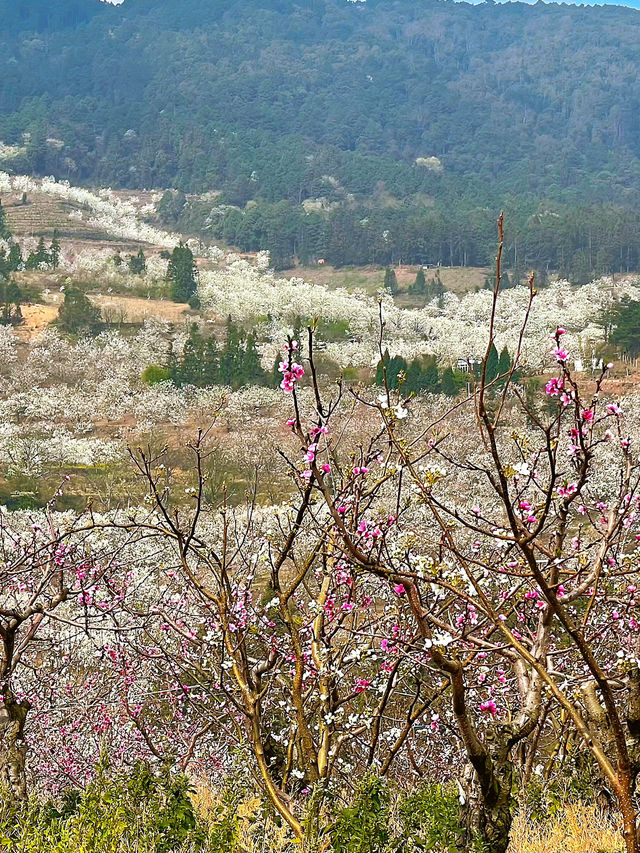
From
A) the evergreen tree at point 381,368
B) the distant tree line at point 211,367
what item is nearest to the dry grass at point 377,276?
the distant tree line at point 211,367

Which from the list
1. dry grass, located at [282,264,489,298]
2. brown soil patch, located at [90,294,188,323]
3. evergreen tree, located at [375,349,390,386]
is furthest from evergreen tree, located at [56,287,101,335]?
dry grass, located at [282,264,489,298]

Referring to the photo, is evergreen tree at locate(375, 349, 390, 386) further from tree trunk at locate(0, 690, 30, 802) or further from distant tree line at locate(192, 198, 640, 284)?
distant tree line at locate(192, 198, 640, 284)

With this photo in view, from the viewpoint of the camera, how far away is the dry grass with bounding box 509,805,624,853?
17.7ft

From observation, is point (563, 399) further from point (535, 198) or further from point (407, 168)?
point (407, 168)

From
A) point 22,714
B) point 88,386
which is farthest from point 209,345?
point 22,714

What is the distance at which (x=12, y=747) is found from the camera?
6492 millimetres

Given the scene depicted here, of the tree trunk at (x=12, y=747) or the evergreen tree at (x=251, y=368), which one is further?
the evergreen tree at (x=251, y=368)

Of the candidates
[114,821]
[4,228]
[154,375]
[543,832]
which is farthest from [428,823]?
[4,228]

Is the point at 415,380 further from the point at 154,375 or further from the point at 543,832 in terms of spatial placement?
the point at 543,832

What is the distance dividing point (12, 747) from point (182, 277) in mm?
72265

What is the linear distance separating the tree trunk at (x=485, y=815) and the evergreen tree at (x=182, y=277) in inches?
2874

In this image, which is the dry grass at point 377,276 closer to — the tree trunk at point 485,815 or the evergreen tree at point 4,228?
the evergreen tree at point 4,228

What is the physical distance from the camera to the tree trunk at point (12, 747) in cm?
632

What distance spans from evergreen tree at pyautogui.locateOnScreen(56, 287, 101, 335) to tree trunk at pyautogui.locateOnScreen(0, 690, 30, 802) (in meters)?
58.7
